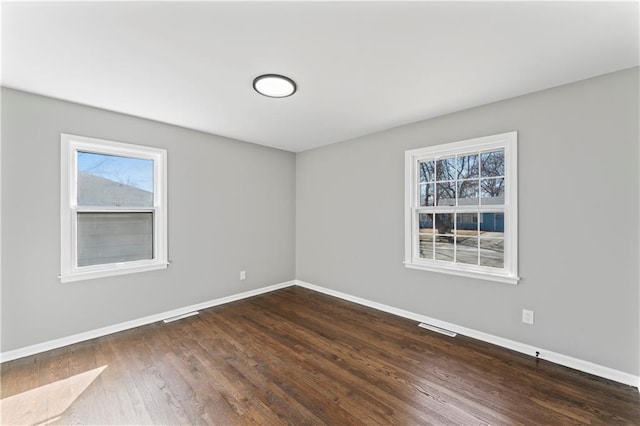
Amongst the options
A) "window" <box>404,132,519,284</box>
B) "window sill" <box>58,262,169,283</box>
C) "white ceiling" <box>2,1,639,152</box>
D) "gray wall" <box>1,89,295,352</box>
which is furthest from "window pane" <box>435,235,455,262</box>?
"window sill" <box>58,262,169,283</box>

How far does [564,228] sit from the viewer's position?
2387 millimetres

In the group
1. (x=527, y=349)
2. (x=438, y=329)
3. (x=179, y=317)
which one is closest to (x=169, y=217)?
(x=179, y=317)

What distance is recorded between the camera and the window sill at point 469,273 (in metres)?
2.65

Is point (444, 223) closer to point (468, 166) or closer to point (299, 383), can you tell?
point (468, 166)

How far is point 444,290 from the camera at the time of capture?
10.2 ft

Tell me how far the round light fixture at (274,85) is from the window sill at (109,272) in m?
2.46

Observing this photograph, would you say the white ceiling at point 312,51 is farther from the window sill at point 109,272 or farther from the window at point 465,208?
the window sill at point 109,272

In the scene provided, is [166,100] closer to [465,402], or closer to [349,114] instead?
[349,114]

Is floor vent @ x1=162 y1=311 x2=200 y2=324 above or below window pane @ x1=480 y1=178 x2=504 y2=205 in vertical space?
below

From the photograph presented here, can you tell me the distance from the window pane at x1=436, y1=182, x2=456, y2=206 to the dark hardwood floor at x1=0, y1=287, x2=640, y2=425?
1.51 m

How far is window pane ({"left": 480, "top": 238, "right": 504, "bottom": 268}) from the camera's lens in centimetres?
279

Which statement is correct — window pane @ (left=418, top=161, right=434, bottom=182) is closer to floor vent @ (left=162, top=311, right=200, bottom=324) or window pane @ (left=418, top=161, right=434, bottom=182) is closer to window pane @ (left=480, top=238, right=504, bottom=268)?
window pane @ (left=480, top=238, right=504, bottom=268)

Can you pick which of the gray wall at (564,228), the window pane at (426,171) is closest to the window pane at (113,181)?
the gray wall at (564,228)

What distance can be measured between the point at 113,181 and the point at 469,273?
13.6 ft
